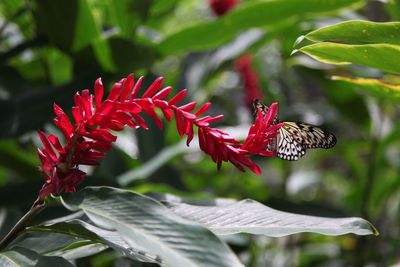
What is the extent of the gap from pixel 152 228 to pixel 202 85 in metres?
1.32

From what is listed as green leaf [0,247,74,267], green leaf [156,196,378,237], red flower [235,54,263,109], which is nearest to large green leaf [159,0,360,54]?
red flower [235,54,263,109]

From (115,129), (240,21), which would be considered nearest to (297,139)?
(115,129)

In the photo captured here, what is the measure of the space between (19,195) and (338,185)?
257 centimetres

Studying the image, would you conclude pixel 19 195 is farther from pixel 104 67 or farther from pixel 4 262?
pixel 4 262

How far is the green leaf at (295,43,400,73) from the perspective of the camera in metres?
1.07

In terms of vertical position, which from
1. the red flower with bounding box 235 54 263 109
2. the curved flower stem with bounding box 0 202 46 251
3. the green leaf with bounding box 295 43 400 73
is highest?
the green leaf with bounding box 295 43 400 73

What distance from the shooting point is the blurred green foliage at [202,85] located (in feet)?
5.54

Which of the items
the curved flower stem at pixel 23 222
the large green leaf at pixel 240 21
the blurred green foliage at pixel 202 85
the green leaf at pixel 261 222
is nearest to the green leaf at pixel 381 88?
the blurred green foliage at pixel 202 85

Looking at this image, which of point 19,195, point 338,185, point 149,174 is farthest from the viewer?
point 338,185

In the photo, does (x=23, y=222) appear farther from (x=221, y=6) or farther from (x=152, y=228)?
(x=221, y=6)

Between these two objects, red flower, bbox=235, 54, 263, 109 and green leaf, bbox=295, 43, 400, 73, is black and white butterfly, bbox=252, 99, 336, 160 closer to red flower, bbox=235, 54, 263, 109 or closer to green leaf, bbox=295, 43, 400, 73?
green leaf, bbox=295, 43, 400, 73

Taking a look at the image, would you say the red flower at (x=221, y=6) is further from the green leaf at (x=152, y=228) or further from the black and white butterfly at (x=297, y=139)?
the green leaf at (x=152, y=228)

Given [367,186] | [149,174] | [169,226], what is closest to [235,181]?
[367,186]

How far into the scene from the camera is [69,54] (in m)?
1.87
